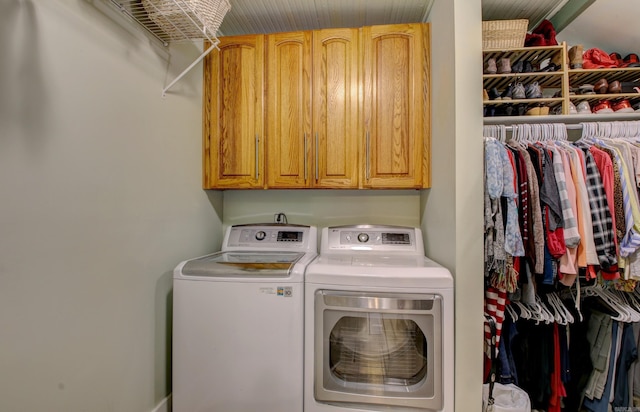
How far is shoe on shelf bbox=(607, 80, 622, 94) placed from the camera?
1.64m

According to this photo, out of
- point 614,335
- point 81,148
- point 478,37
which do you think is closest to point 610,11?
point 478,37

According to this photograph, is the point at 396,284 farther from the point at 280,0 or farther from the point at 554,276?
the point at 280,0

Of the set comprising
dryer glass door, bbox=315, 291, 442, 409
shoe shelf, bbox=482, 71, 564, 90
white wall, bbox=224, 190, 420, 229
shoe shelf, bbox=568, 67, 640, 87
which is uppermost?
shoe shelf, bbox=568, 67, 640, 87

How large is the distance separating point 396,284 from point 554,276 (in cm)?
85

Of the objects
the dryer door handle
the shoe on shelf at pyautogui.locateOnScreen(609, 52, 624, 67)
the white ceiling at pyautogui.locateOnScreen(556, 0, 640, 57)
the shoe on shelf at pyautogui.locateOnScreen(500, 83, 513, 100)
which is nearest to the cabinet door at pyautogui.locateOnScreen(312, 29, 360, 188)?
the dryer door handle

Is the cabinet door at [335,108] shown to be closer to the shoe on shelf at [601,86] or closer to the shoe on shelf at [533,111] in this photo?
the shoe on shelf at [533,111]

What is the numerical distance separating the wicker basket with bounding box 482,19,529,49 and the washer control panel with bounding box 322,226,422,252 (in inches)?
50.4

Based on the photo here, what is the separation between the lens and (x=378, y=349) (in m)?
1.26

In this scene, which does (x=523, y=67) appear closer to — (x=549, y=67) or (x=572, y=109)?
(x=549, y=67)

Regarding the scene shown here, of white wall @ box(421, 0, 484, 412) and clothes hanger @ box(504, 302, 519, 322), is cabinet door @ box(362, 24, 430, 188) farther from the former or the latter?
clothes hanger @ box(504, 302, 519, 322)

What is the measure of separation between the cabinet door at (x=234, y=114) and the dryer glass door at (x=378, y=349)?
1002 mm

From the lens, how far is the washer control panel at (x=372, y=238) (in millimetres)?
1694

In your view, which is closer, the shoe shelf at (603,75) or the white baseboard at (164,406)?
the white baseboard at (164,406)

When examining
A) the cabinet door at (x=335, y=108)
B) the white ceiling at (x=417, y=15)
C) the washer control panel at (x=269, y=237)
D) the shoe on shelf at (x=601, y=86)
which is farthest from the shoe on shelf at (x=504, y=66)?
the washer control panel at (x=269, y=237)
